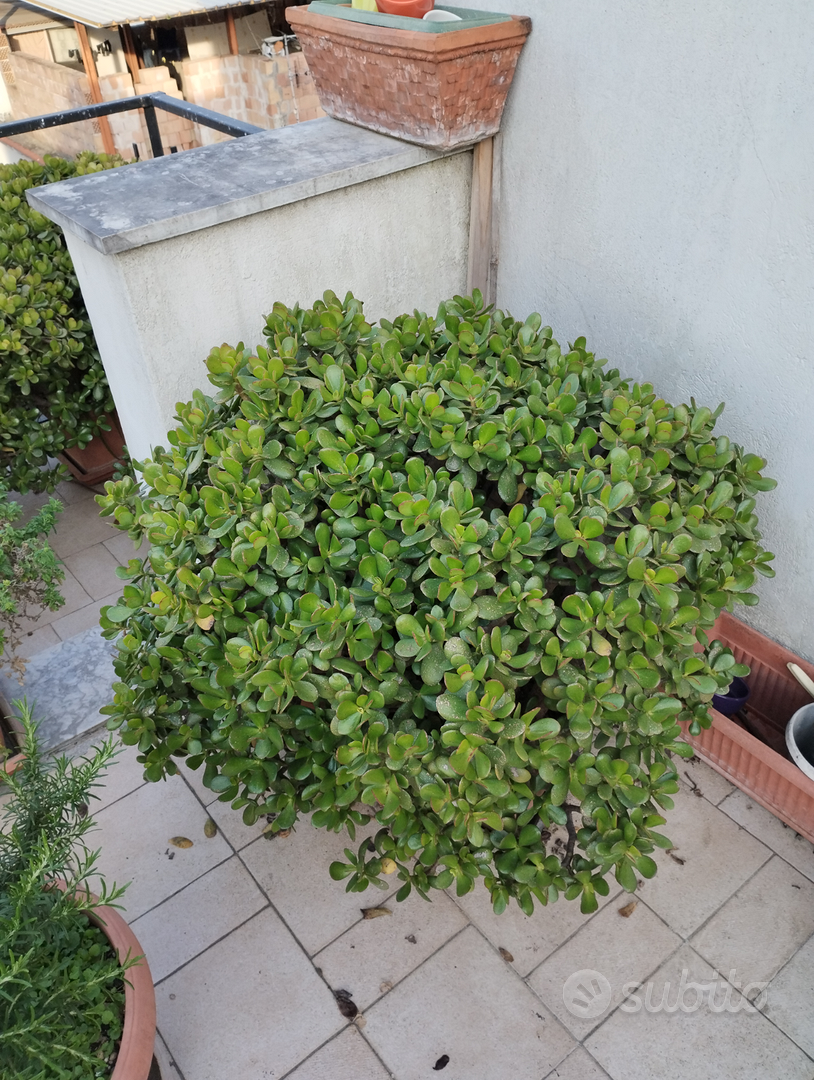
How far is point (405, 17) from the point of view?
2.09m

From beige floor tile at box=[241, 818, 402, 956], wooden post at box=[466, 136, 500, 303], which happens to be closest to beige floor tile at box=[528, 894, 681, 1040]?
beige floor tile at box=[241, 818, 402, 956]

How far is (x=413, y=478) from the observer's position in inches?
62.9

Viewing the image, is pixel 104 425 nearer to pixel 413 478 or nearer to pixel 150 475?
pixel 150 475

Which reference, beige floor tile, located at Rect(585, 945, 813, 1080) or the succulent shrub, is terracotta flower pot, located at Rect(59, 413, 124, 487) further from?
beige floor tile, located at Rect(585, 945, 813, 1080)

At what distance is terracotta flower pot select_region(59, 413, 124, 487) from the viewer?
3613mm

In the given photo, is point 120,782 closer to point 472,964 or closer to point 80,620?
point 80,620

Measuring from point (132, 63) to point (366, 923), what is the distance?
12346 millimetres

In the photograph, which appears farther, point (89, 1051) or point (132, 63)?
point (132, 63)

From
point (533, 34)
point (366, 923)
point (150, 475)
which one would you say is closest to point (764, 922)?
point (366, 923)

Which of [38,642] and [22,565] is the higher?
[22,565]

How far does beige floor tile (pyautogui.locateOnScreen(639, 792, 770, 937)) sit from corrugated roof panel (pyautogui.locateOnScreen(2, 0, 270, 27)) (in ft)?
31.3

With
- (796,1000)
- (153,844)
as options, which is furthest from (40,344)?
(796,1000)

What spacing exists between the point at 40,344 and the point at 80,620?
3.65ft

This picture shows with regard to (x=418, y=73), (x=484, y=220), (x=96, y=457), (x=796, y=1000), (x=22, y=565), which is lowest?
(x=796, y=1000)
